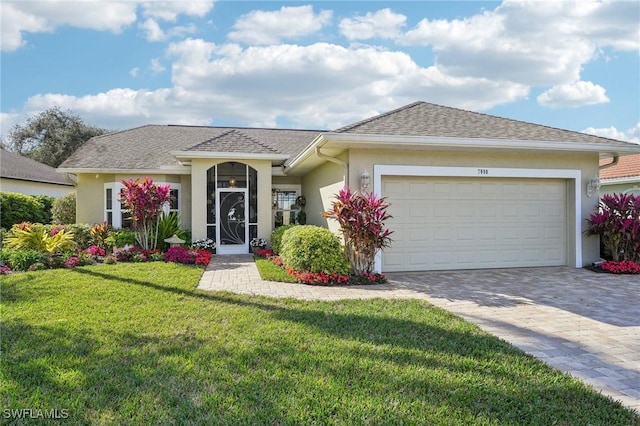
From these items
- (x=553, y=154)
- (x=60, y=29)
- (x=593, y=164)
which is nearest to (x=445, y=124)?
(x=553, y=154)

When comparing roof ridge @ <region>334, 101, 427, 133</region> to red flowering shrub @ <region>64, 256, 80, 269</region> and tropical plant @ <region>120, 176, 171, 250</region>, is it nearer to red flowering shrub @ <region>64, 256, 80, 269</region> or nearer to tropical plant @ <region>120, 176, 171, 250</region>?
tropical plant @ <region>120, 176, 171, 250</region>

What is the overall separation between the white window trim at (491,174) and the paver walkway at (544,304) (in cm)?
94

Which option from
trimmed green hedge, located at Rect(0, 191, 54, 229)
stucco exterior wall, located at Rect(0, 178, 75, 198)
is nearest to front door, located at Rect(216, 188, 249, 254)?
trimmed green hedge, located at Rect(0, 191, 54, 229)

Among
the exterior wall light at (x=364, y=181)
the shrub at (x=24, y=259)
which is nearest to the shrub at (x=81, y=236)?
the shrub at (x=24, y=259)

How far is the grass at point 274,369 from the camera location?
123 inches

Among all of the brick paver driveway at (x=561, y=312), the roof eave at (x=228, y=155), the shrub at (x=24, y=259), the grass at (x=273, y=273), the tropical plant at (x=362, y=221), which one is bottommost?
the brick paver driveway at (x=561, y=312)

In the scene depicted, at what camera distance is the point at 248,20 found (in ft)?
35.8

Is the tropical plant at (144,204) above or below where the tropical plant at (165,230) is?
above

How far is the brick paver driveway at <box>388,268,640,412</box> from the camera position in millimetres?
4156

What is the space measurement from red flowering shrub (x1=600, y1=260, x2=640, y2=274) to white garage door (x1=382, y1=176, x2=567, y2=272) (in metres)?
1.08

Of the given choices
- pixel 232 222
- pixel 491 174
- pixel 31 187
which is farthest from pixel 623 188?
pixel 31 187

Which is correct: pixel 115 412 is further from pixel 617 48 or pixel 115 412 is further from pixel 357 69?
pixel 617 48

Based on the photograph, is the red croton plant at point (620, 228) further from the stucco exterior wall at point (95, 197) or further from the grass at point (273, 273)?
the stucco exterior wall at point (95, 197)

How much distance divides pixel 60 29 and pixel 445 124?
1056 cm
